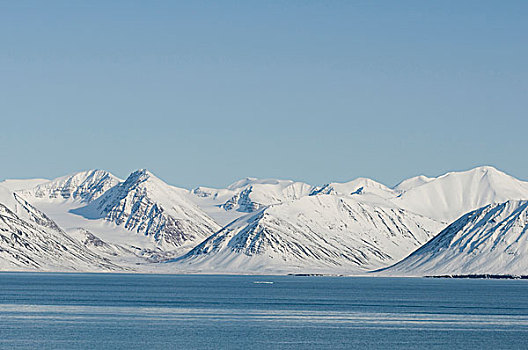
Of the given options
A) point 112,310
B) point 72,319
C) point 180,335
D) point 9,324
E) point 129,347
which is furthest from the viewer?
point 112,310

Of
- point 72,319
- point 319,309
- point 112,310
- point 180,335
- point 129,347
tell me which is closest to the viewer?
point 129,347

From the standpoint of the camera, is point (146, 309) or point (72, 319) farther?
point (146, 309)

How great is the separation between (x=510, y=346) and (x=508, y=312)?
62.0 metres

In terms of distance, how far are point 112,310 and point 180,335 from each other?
4695 centimetres

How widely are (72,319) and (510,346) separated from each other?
63.1 m

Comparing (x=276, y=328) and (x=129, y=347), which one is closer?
(x=129, y=347)

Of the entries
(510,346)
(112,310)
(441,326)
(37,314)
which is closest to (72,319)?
(37,314)

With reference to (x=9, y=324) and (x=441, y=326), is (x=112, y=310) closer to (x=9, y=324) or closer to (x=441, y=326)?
(x=9, y=324)

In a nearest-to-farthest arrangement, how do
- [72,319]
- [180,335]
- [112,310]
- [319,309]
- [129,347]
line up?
[129,347] < [180,335] < [72,319] < [112,310] < [319,309]

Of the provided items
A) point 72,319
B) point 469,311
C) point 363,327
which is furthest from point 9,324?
point 469,311

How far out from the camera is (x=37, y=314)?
557 feet

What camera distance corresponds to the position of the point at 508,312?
7530 inches

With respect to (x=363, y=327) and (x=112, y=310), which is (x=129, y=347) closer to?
(x=363, y=327)

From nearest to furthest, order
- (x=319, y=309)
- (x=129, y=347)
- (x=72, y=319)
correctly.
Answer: (x=129, y=347) → (x=72, y=319) → (x=319, y=309)
